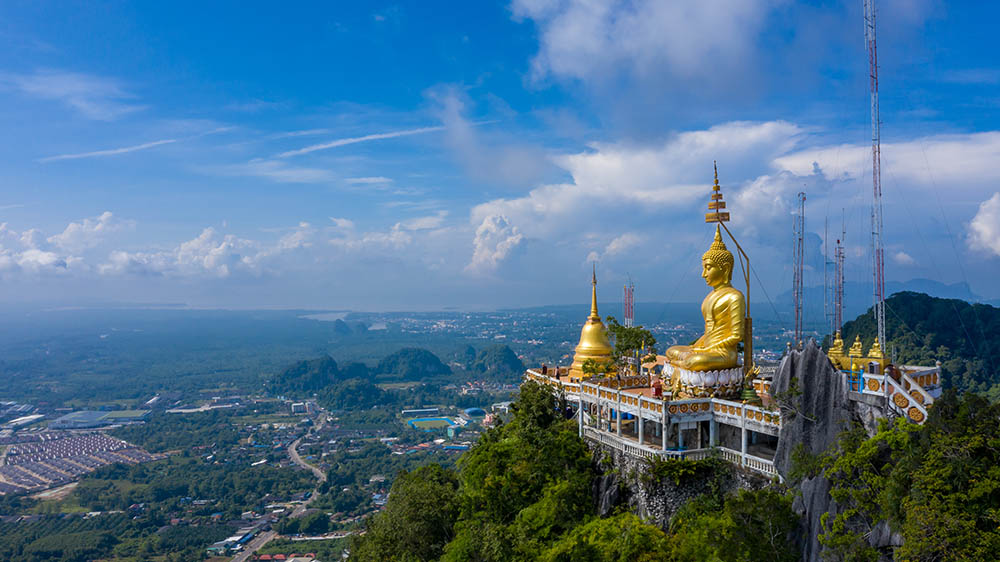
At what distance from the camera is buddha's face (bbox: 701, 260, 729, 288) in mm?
22473

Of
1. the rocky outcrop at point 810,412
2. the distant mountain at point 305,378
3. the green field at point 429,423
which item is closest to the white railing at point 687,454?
the rocky outcrop at point 810,412

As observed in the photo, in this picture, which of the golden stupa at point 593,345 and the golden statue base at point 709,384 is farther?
the golden stupa at point 593,345

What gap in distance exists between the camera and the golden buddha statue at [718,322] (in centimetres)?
2033

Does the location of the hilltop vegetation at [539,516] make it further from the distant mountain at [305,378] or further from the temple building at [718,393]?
the distant mountain at [305,378]

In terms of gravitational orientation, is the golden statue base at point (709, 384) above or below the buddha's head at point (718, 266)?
below

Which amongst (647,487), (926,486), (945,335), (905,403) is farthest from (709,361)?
(945,335)

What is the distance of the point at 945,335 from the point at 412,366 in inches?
4994

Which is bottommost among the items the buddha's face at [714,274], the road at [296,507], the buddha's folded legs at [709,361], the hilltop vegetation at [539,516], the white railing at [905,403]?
the road at [296,507]

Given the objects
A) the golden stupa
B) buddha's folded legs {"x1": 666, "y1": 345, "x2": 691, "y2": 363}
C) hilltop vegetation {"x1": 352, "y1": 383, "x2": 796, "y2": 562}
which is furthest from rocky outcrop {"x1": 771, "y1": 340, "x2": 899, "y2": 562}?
the golden stupa

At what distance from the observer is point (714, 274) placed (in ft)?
73.9

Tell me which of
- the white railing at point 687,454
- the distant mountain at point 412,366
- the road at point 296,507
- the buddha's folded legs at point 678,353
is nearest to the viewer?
the white railing at point 687,454

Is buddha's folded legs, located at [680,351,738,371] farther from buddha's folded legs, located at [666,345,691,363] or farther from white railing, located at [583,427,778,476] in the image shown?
white railing, located at [583,427,778,476]

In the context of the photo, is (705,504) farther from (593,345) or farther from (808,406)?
(593,345)

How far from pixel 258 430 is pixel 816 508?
10477 centimetres
